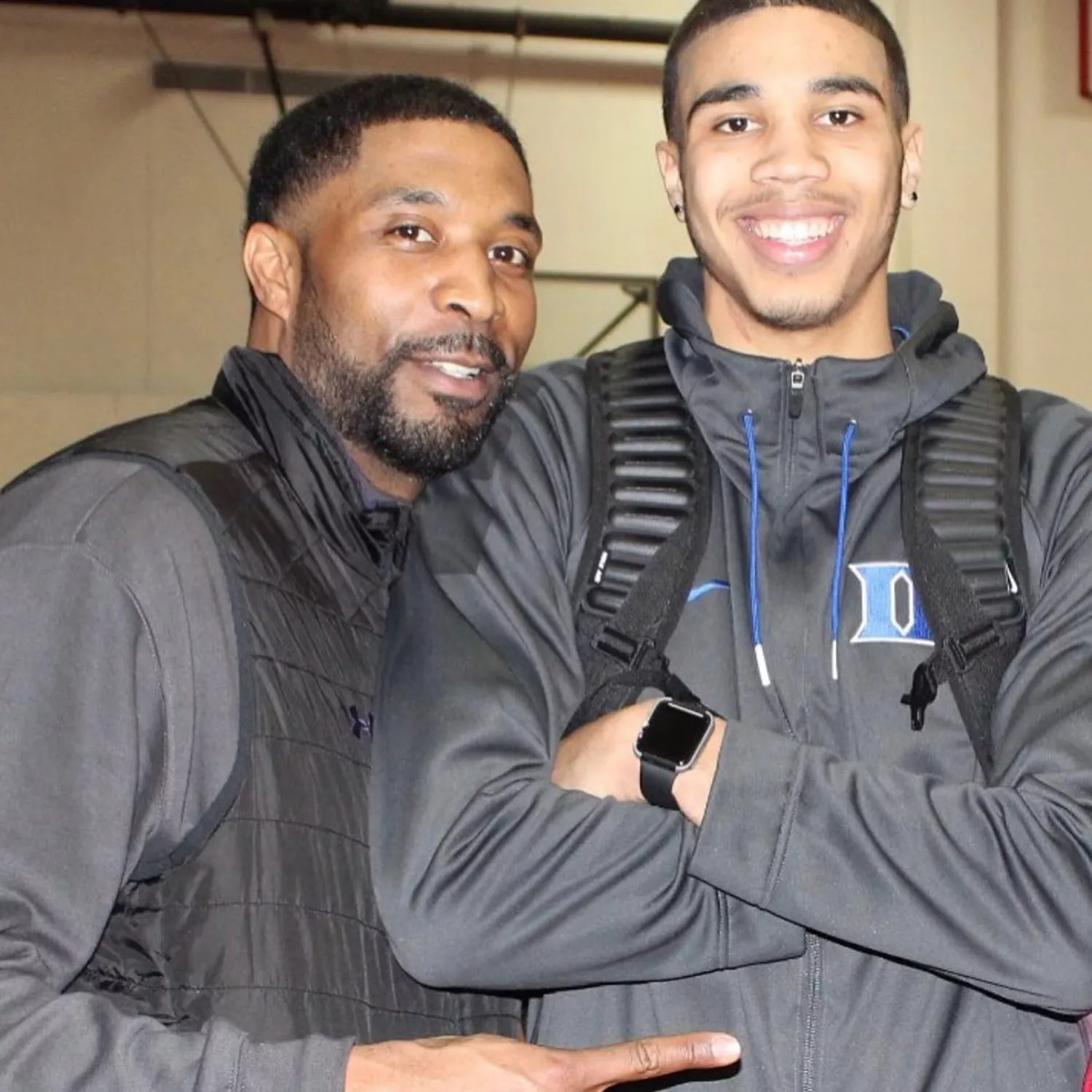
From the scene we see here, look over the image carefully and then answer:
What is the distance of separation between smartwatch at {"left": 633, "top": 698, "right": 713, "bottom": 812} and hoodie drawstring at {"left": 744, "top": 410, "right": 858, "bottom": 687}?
158 mm

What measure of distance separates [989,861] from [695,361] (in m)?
0.76

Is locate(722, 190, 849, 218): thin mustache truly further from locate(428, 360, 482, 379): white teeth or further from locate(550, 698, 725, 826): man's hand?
locate(550, 698, 725, 826): man's hand

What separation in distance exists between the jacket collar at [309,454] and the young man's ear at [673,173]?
583 mm

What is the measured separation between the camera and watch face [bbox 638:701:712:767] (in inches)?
71.7

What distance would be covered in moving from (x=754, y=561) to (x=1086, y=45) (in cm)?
778

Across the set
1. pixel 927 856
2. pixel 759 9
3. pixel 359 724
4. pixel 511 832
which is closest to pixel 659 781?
pixel 511 832

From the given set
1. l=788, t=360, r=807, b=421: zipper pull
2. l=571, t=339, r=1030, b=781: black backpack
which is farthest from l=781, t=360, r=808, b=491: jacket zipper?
l=571, t=339, r=1030, b=781: black backpack

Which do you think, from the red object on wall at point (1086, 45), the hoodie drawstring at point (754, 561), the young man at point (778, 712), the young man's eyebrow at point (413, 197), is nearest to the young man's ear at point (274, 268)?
the young man's eyebrow at point (413, 197)

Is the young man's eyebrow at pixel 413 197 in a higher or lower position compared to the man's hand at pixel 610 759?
higher

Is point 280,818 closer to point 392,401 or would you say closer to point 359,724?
point 359,724

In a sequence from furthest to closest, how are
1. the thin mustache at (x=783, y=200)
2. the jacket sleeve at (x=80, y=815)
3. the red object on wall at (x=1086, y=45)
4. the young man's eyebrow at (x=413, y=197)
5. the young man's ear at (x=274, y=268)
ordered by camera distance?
1. the red object on wall at (x=1086, y=45)
2. the young man's ear at (x=274, y=268)
3. the young man's eyebrow at (x=413, y=197)
4. the thin mustache at (x=783, y=200)
5. the jacket sleeve at (x=80, y=815)

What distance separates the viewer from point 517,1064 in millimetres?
1657

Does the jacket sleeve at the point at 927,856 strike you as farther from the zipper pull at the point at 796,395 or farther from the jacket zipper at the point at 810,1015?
the zipper pull at the point at 796,395

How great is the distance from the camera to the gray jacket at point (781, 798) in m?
1.77
